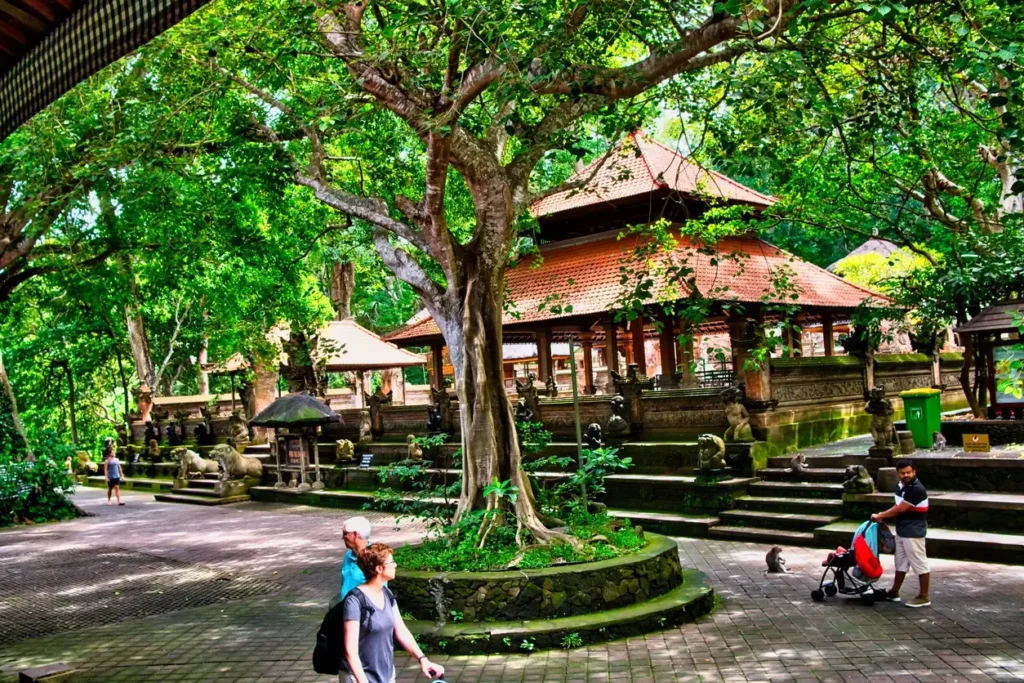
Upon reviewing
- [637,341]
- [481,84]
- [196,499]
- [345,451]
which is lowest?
[196,499]

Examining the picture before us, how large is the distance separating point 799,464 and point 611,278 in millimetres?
7700

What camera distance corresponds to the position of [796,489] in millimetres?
12234

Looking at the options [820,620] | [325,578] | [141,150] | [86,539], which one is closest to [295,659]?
[325,578]

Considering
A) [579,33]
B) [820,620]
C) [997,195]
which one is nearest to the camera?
[820,620]

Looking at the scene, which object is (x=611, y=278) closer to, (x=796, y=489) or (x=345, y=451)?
(x=345, y=451)

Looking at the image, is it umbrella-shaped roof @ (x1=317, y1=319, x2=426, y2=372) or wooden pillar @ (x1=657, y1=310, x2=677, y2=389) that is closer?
wooden pillar @ (x1=657, y1=310, x2=677, y2=389)

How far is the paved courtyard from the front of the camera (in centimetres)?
640

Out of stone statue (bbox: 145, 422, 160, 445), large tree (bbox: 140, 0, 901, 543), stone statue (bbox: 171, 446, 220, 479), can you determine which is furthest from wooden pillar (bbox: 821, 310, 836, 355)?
stone statue (bbox: 145, 422, 160, 445)

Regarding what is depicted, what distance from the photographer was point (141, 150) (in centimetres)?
1335

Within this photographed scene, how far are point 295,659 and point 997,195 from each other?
14.9 m

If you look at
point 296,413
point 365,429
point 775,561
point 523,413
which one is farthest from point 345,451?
point 775,561

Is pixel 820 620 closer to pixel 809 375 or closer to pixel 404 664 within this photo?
A: pixel 404 664

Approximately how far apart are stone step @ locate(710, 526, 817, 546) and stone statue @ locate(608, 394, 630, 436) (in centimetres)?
375

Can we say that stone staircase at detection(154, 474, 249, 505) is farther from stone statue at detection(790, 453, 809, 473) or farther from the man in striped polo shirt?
the man in striped polo shirt
